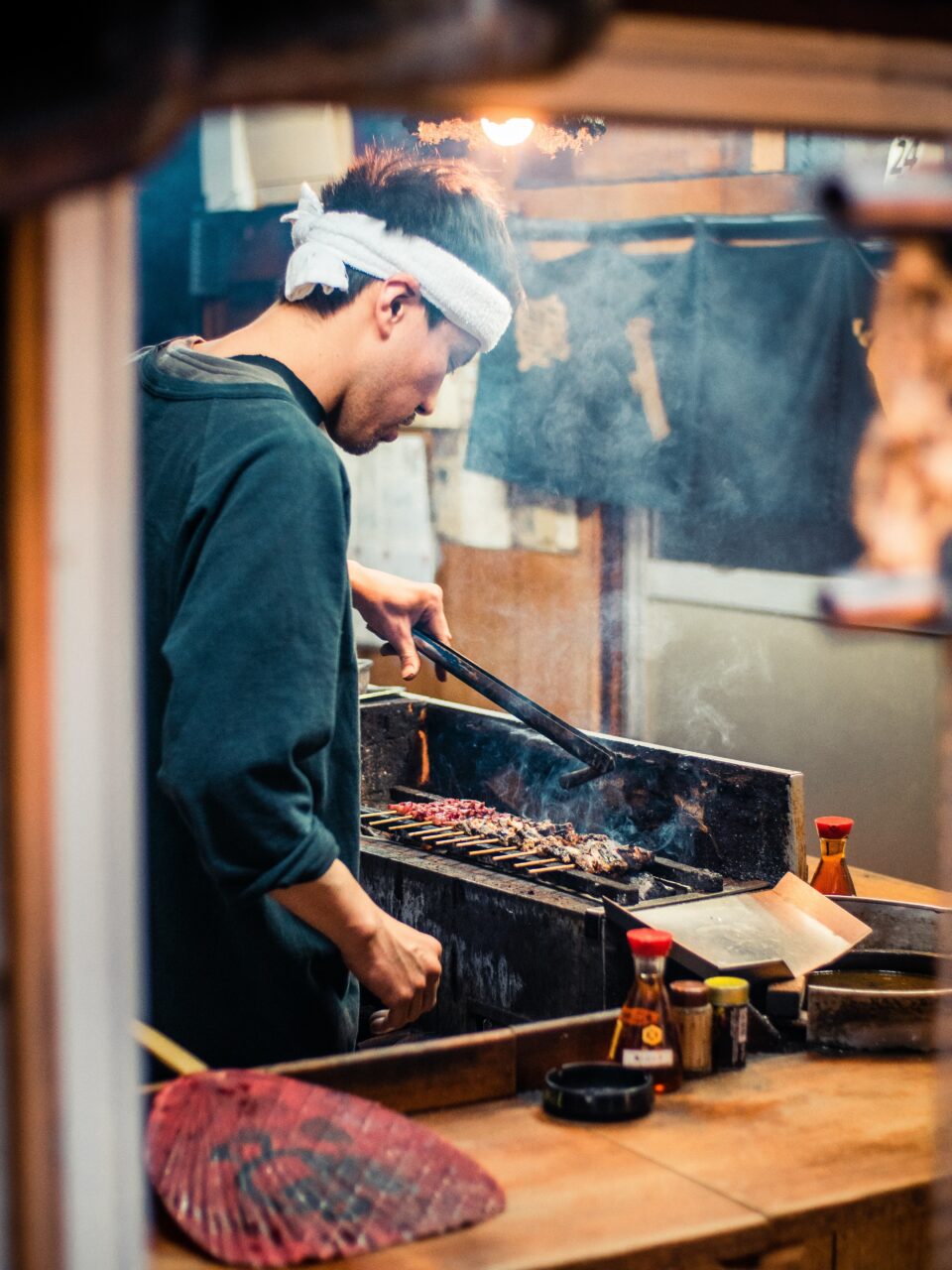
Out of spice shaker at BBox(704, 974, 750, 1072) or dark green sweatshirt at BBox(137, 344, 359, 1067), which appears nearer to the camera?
dark green sweatshirt at BBox(137, 344, 359, 1067)

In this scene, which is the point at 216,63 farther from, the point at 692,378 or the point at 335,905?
the point at 692,378

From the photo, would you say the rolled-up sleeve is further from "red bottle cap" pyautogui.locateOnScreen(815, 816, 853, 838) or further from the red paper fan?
"red bottle cap" pyautogui.locateOnScreen(815, 816, 853, 838)

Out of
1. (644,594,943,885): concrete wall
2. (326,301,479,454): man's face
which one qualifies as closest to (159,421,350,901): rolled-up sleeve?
(326,301,479,454): man's face

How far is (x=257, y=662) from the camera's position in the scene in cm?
274

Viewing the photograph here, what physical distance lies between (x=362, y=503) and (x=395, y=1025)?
18.6 feet

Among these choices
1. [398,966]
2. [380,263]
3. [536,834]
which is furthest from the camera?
[536,834]

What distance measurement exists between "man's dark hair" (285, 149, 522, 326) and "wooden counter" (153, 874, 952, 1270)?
69.3 inches

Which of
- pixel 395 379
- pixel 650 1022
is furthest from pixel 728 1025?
pixel 395 379

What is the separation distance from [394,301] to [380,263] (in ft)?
0.30

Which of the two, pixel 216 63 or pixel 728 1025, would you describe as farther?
pixel 728 1025

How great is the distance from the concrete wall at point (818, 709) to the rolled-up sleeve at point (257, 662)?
3776 millimetres

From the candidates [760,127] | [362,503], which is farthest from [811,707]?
[760,127]

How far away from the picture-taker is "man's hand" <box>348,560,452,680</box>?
166 inches

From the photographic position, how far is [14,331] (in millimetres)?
1529
